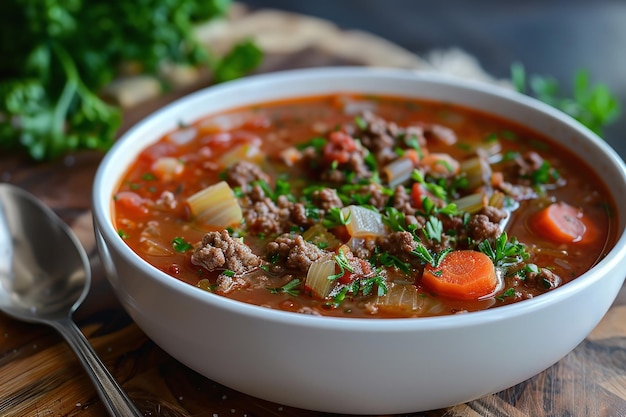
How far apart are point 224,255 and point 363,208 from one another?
0.82m

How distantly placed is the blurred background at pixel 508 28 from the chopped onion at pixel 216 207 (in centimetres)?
385

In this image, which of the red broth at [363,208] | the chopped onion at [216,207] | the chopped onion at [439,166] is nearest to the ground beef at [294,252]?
the red broth at [363,208]

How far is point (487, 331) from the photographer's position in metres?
2.93

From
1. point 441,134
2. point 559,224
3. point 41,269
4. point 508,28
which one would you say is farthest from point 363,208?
point 508,28

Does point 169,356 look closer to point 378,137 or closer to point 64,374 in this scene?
point 64,374

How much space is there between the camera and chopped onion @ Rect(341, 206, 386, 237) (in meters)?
3.77

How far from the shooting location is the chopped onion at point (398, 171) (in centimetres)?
434

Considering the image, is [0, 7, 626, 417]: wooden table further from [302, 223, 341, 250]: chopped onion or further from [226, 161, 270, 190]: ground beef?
[226, 161, 270, 190]: ground beef

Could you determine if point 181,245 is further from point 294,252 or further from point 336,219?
point 336,219

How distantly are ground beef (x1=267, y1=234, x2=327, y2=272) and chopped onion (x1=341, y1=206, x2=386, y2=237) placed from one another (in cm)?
21

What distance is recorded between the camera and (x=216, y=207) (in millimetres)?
4004

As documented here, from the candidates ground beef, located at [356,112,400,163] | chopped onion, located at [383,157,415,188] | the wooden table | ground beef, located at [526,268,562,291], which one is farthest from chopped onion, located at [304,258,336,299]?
ground beef, located at [356,112,400,163]

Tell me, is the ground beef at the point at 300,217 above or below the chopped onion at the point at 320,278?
below

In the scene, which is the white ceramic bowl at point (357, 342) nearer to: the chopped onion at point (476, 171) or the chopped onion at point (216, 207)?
the chopped onion at point (216, 207)
